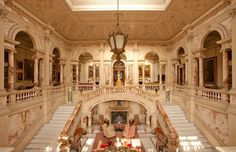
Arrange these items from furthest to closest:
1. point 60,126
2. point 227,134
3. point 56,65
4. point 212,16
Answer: point 56,65
point 60,126
point 212,16
point 227,134

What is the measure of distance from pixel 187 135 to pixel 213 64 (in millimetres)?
6462

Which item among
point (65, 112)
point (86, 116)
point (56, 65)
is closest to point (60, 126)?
point (65, 112)

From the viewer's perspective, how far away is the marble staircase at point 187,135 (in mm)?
10055

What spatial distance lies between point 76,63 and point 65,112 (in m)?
5.31

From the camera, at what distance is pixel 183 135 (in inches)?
442

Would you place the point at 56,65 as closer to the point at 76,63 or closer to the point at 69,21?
the point at 76,63

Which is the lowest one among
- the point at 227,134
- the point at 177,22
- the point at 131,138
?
the point at 131,138

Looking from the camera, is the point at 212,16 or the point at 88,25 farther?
the point at 88,25

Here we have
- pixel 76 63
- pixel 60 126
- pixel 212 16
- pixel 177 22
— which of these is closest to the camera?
pixel 212 16

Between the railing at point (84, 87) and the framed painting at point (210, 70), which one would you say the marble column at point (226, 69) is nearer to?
the framed painting at point (210, 70)

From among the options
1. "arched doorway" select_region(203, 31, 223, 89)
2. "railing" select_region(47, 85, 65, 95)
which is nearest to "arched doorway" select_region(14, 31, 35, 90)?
"railing" select_region(47, 85, 65, 95)

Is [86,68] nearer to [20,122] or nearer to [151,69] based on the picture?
[151,69]

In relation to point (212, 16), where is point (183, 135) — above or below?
below

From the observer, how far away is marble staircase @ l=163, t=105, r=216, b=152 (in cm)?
1005
